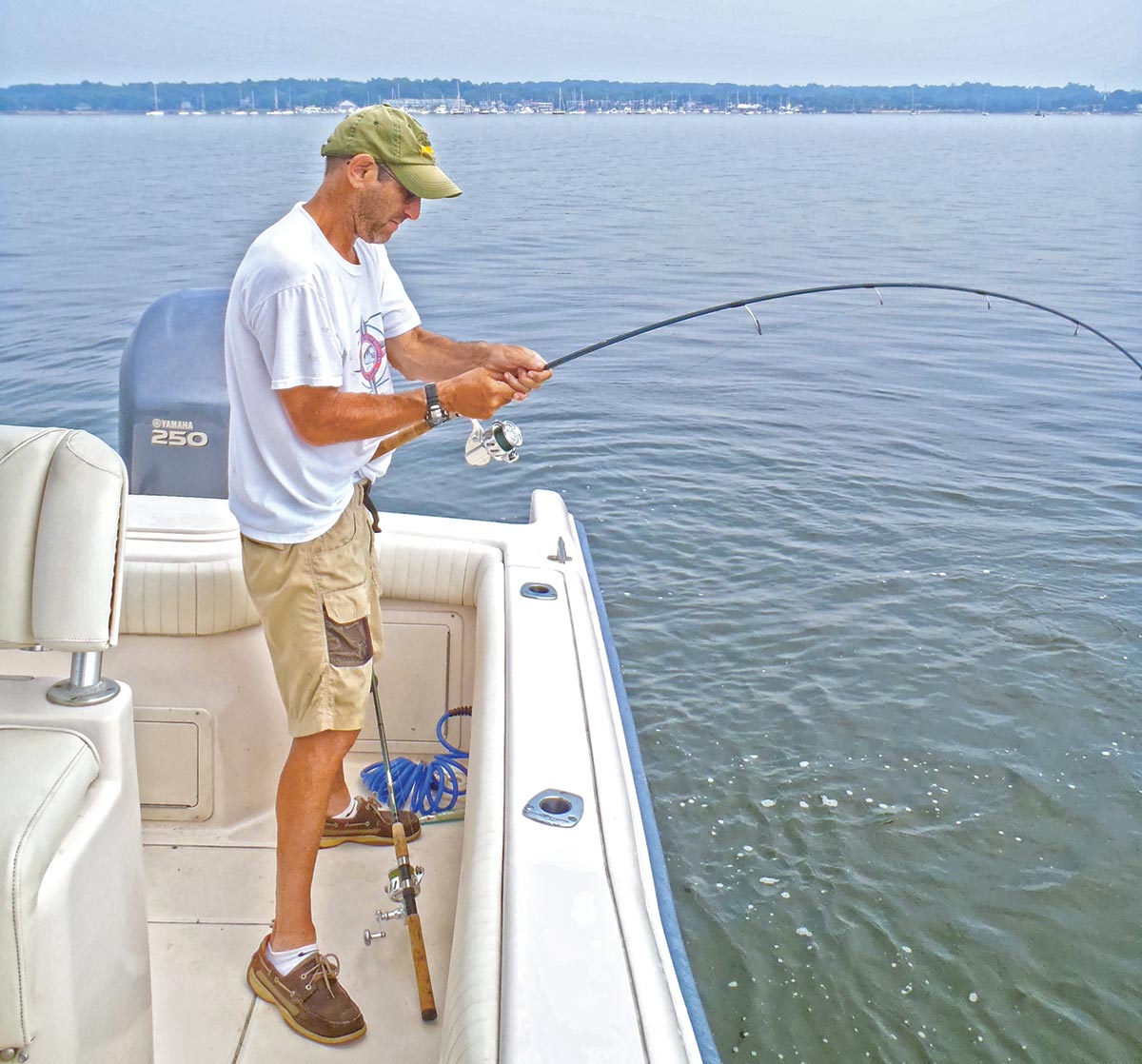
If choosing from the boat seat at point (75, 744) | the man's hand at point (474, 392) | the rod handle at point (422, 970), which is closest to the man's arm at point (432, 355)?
the man's hand at point (474, 392)

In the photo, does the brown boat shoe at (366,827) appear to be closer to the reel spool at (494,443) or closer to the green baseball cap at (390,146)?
the reel spool at (494,443)

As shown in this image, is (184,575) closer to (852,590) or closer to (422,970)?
(422,970)

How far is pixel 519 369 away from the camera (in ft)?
6.42

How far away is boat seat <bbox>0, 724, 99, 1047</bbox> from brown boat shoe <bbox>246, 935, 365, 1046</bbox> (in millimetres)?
605

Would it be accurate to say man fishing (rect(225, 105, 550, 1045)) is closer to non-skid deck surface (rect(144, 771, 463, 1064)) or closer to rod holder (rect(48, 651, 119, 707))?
non-skid deck surface (rect(144, 771, 463, 1064))

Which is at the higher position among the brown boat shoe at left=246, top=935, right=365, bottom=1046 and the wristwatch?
the wristwatch

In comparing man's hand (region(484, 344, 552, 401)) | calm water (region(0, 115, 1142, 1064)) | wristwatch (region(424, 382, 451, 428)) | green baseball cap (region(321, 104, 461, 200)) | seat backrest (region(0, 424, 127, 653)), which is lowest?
calm water (region(0, 115, 1142, 1064))

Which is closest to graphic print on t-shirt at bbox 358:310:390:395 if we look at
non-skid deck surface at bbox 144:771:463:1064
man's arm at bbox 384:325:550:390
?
man's arm at bbox 384:325:550:390

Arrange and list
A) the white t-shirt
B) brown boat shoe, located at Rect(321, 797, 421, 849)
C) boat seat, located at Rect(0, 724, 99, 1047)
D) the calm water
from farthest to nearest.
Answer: the calm water < brown boat shoe, located at Rect(321, 797, 421, 849) < the white t-shirt < boat seat, located at Rect(0, 724, 99, 1047)

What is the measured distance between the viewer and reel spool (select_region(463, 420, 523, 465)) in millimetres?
2254

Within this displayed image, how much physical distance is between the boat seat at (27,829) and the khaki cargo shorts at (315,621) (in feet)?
1.36

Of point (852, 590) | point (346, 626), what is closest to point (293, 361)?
point (346, 626)

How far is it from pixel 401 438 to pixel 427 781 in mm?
857

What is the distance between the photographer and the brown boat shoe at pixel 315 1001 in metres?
1.93
